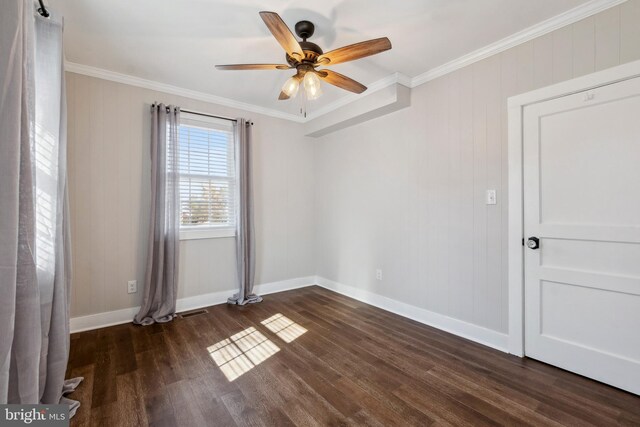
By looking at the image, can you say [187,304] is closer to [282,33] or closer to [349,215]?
[349,215]

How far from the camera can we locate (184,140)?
3436 millimetres

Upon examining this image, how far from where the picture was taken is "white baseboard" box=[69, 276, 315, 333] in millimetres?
2879

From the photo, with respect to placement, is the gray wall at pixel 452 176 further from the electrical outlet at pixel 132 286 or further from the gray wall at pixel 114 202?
the electrical outlet at pixel 132 286

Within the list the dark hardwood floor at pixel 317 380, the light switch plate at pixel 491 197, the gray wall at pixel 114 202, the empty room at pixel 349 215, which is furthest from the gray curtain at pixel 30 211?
the light switch plate at pixel 491 197

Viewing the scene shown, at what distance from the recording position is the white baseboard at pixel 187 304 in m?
2.88

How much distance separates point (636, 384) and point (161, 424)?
9.51 ft

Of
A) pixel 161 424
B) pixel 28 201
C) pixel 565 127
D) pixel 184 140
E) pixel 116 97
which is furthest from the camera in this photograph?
pixel 184 140

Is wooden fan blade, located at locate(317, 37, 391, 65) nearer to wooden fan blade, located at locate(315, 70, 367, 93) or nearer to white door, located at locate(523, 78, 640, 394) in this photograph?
wooden fan blade, located at locate(315, 70, 367, 93)

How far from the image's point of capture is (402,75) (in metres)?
3.00

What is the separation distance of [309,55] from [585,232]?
231 cm

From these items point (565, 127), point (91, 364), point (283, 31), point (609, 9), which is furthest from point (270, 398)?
point (609, 9)

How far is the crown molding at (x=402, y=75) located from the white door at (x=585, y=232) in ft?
1.78

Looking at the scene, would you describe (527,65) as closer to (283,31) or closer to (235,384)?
(283,31)

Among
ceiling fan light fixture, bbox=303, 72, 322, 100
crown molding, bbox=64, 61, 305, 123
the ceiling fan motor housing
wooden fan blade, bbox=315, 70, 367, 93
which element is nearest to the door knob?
wooden fan blade, bbox=315, 70, 367, 93
